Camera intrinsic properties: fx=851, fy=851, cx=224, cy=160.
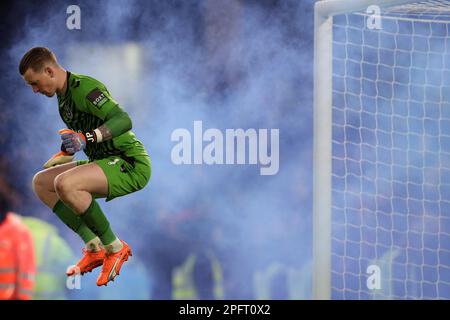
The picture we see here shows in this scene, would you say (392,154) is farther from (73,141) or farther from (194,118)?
(73,141)

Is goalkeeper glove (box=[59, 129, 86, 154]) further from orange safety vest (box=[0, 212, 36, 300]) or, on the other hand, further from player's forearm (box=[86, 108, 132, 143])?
orange safety vest (box=[0, 212, 36, 300])

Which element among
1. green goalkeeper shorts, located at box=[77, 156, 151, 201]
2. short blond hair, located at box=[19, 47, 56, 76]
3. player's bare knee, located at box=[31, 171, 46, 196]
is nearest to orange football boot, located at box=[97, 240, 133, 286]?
green goalkeeper shorts, located at box=[77, 156, 151, 201]

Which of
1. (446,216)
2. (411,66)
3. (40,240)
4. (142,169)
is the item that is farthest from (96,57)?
(446,216)

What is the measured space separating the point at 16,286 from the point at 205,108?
4.13 ft

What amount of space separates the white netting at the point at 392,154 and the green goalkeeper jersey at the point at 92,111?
1.12 metres

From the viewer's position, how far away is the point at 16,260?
13.7 feet

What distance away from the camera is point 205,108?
4.16 meters

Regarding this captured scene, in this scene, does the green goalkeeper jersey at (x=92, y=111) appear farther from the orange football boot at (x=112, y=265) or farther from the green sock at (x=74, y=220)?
the orange football boot at (x=112, y=265)

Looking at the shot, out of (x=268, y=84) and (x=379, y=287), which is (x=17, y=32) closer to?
(x=268, y=84)

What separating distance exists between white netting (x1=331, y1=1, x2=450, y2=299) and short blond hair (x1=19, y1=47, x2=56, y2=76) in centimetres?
141

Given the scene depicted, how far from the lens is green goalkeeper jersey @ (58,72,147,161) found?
3.67 metres

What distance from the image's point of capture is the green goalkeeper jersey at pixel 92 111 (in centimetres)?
367

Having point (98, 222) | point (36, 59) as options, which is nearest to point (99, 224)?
point (98, 222)

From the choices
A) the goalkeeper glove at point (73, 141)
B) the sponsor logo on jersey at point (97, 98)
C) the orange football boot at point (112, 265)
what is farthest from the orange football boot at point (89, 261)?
the sponsor logo on jersey at point (97, 98)
